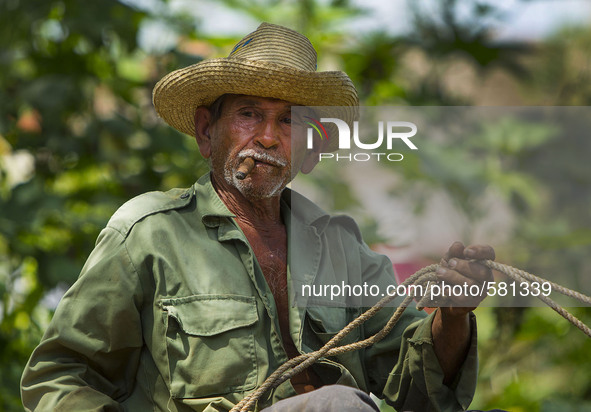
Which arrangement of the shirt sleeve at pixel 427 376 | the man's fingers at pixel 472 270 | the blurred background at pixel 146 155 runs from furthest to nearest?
1. the blurred background at pixel 146 155
2. the shirt sleeve at pixel 427 376
3. the man's fingers at pixel 472 270

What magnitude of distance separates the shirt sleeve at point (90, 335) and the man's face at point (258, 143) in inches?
16.0

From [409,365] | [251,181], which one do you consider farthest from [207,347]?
[409,365]

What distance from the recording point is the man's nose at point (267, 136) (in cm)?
224

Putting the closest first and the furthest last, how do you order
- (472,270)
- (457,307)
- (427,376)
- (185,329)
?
(472,270) → (457,307) → (185,329) → (427,376)

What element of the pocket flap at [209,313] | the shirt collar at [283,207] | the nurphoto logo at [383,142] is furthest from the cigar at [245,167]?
the pocket flap at [209,313]

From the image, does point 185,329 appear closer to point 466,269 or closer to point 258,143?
point 258,143

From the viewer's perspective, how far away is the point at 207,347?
2094 millimetres

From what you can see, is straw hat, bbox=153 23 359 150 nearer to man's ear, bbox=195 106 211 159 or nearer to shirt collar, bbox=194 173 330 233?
man's ear, bbox=195 106 211 159

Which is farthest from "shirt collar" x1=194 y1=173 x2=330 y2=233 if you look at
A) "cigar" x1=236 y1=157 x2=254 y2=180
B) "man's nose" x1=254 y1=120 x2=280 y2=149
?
"man's nose" x1=254 y1=120 x2=280 y2=149

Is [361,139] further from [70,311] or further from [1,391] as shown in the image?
[1,391]

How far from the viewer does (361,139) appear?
7.57ft

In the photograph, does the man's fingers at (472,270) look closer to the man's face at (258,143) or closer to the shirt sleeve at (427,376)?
the shirt sleeve at (427,376)

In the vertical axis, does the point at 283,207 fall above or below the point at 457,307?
above

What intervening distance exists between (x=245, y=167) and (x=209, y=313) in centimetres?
43
